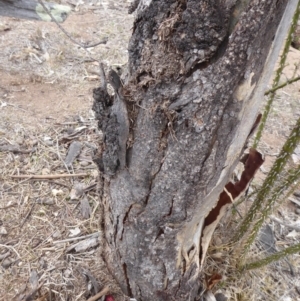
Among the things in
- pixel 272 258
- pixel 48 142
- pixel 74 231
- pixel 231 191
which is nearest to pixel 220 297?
pixel 272 258

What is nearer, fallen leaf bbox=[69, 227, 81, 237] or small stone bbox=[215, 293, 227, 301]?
small stone bbox=[215, 293, 227, 301]

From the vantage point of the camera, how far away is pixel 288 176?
1.20 m

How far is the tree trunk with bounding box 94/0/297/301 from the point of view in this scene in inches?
31.9

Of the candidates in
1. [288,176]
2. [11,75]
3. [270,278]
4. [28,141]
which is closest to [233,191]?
[288,176]

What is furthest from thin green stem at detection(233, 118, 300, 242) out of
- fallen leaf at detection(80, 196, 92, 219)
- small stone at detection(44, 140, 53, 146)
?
small stone at detection(44, 140, 53, 146)

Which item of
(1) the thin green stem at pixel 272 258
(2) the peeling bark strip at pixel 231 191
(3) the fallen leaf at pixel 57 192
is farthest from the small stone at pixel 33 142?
(1) the thin green stem at pixel 272 258

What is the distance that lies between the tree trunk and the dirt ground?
198 mm

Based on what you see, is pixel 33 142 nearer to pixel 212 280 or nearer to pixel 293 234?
pixel 212 280

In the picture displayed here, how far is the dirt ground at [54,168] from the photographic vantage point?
146 cm

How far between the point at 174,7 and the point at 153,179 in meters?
0.44

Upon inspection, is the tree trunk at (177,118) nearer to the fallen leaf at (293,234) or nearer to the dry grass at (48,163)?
the dry grass at (48,163)

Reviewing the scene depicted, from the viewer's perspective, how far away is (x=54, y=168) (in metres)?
1.85

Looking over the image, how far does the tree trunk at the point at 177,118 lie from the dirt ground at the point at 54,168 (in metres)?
0.20

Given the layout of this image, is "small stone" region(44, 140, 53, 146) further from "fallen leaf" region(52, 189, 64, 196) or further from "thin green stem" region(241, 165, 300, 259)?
"thin green stem" region(241, 165, 300, 259)
